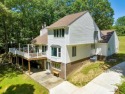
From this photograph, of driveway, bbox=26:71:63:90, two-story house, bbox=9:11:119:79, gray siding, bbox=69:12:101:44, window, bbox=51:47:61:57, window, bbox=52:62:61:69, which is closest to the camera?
driveway, bbox=26:71:63:90

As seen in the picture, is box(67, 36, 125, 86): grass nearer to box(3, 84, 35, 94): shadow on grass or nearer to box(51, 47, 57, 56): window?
box(51, 47, 57, 56): window

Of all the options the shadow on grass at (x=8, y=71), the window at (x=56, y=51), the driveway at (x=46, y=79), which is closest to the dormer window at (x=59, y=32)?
the window at (x=56, y=51)

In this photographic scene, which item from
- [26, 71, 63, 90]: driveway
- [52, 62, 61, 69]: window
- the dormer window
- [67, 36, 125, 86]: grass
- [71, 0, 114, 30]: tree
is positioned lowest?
[26, 71, 63, 90]: driveway

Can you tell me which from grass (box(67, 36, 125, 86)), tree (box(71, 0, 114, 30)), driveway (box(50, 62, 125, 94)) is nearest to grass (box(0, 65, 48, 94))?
driveway (box(50, 62, 125, 94))

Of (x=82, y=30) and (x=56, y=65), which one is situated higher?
(x=82, y=30)

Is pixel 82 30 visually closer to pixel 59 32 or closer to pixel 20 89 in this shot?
pixel 59 32

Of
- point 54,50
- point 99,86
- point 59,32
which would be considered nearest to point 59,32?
Result: point 59,32

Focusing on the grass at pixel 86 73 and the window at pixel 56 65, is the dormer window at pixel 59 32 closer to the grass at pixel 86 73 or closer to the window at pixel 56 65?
the window at pixel 56 65
